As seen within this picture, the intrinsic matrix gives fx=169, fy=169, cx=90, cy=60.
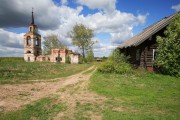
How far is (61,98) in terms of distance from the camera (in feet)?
27.6

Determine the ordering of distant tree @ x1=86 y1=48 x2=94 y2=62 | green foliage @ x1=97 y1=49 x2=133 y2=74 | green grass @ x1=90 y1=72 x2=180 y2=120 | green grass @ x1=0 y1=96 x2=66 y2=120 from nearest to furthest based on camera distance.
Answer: green grass @ x1=0 y1=96 x2=66 y2=120, green grass @ x1=90 y1=72 x2=180 y2=120, green foliage @ x1=97 y1=49 x2=133 y2=74, distant tree @ x1=86 y1=48 x2=94 y2=62

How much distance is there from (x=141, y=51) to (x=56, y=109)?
14.6m

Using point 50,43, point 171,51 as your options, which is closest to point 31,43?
point 50,43

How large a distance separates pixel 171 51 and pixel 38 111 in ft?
44.5

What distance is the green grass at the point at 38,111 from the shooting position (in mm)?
5938

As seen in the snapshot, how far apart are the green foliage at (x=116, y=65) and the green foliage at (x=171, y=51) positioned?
323 centimetres

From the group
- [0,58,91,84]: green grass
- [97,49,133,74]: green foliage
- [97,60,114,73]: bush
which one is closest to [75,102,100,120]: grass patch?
[0,58,91,84]: green grass

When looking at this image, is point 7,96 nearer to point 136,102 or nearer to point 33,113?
point 33,113

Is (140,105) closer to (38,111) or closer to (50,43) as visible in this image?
(38,111)

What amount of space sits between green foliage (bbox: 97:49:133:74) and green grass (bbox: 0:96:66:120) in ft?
33.6

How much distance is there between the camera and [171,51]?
1573cm

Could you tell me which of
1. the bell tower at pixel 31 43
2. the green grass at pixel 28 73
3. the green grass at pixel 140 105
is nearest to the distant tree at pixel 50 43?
the bell tower at pixel 31 43

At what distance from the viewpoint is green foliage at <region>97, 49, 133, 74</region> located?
55.1ft

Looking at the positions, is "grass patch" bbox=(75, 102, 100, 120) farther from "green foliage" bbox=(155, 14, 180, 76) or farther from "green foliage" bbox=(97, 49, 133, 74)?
"green foliage" bbox=(155, 14, 180, 76)
